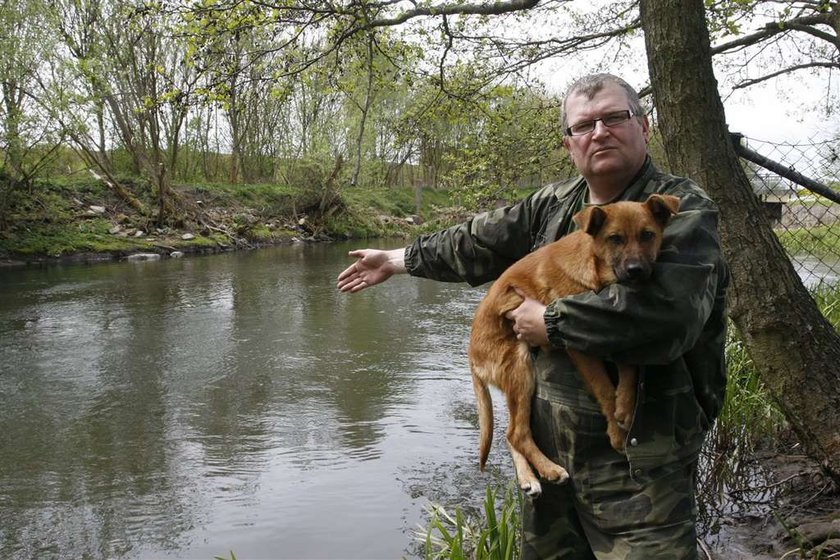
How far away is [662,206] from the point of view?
252cm

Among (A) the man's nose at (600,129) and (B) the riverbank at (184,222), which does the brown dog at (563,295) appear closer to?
(A) the man's nose at (600,129)

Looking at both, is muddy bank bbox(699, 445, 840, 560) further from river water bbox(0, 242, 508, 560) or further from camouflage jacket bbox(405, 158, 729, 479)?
camouflage jacket bbox(405, 158, 729, 479)

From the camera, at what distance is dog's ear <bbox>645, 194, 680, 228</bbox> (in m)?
2.50

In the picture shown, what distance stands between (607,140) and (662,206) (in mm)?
383

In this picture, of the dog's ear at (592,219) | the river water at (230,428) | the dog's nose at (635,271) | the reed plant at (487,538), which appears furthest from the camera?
the river water at (230,428)

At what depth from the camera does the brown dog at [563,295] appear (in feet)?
8.21

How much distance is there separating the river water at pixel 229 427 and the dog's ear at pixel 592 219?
3.57 metres

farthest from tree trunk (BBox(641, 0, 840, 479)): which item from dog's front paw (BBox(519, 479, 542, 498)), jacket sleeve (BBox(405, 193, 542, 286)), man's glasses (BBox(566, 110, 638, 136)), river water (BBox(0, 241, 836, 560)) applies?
river water (BBox(0, 241, 836, 560))

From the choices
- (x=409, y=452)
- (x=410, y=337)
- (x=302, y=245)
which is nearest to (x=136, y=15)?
(x=409, y=452)

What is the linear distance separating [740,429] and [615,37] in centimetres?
707

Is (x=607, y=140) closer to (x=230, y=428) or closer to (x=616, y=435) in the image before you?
(x=616, y=435)

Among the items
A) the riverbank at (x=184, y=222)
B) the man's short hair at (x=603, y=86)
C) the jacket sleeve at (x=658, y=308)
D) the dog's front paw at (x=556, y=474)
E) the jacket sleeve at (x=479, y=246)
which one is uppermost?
the riverbank at (x=184, y=222)

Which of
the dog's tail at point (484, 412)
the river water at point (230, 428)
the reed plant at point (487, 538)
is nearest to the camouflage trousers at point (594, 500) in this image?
the dog's tail at point (484, 412)

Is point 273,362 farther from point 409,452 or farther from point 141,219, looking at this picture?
point 141,219
